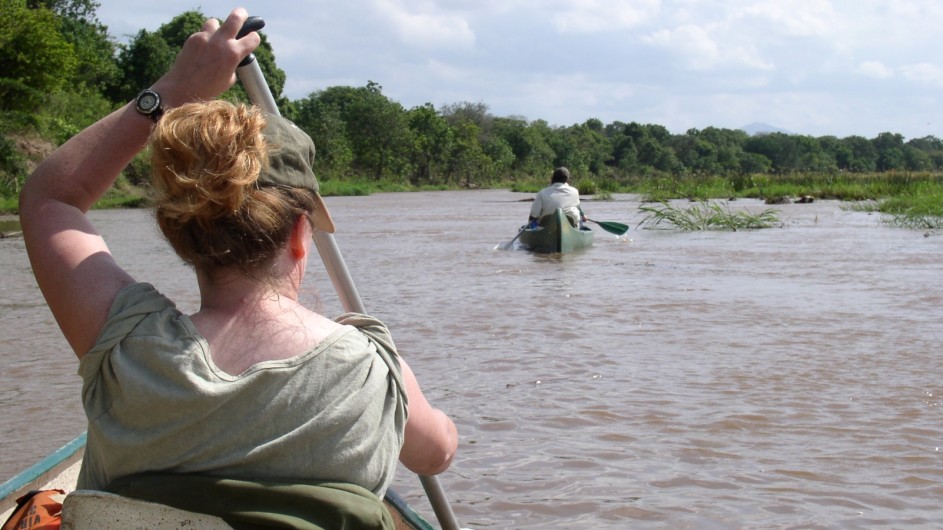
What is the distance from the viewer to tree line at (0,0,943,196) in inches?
1063

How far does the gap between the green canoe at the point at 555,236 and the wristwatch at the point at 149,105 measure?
37.6 ft

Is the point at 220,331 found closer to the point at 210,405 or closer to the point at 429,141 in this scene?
the point at 210,405

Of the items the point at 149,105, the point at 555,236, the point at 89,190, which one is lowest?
the point at 555,236

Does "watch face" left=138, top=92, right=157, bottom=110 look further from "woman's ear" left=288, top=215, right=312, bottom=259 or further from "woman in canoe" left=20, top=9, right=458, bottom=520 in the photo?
"woman's ear" left=288, top=215, right=312, bottom=259

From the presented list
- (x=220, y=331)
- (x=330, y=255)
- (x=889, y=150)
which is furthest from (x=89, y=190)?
(x=889, y=150)

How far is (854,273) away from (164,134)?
9.58 meters

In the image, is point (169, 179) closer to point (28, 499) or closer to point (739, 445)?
point (28, 499)

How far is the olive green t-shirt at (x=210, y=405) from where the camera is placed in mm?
1200

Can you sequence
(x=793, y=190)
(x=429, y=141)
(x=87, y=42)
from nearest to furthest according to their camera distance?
(x=793, y=190) → (x=87, y=42) → (x=429, y=141)

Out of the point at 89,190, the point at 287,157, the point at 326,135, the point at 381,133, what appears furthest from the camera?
the point at 381,133

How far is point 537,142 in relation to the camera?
75938 millimetres

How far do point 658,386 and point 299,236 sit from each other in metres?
3.99

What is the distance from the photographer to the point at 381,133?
5991cm

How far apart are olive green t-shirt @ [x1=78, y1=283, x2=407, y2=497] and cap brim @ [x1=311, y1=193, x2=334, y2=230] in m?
0.20
